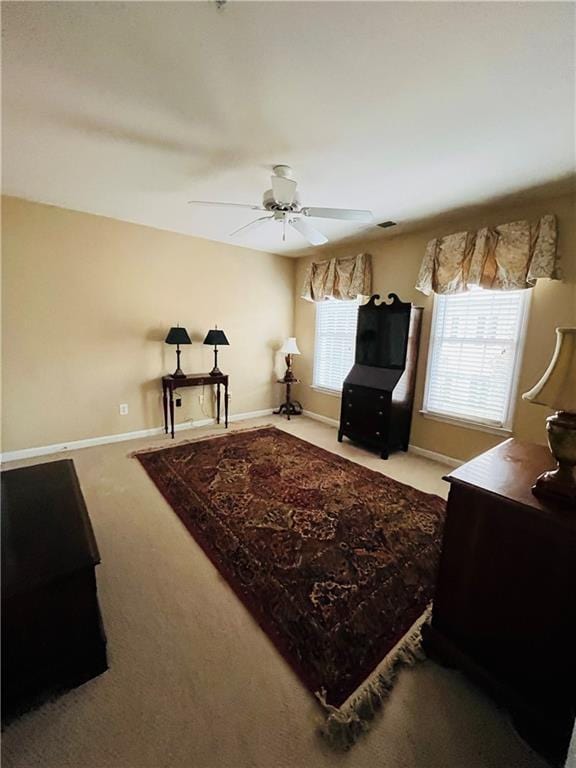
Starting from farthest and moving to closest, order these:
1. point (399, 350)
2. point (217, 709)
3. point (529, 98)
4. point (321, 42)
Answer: point (399, 350), point (529, 98), point (321, 42), point (217, 709)

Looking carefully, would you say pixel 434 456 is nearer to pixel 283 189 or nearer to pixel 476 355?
pixel 476 355

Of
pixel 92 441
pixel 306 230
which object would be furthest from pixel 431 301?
pixel 92 441

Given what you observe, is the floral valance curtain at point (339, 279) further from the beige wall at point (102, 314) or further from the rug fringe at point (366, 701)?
the rug fringe at point (366, 701)

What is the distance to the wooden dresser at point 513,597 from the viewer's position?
100 centimetres

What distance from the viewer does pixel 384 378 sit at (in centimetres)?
351

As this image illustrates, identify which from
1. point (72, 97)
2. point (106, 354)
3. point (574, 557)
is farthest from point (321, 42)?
point (106, 354)

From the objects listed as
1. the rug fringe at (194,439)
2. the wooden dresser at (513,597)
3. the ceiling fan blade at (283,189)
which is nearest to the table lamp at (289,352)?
the rug fringe at (194,439)

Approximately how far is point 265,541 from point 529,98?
279 cm

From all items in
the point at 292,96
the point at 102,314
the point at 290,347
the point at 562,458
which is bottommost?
the point at 562,458

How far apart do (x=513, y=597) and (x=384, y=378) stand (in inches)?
100

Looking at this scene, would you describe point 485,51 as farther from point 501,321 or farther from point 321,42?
point 501,321

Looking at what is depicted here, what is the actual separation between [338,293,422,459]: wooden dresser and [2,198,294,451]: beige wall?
1.75 metres

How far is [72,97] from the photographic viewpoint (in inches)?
62.1

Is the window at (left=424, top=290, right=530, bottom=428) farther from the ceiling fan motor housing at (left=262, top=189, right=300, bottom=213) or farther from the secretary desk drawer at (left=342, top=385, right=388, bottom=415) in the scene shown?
the ceiling fan motor housing at (left=262, top=189, right=300, bottom=213)
